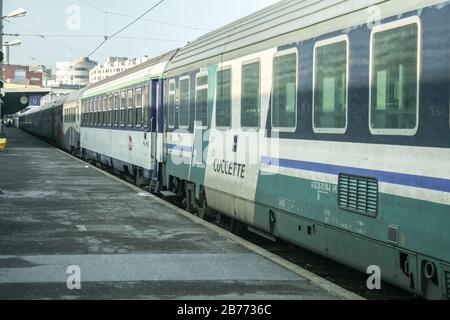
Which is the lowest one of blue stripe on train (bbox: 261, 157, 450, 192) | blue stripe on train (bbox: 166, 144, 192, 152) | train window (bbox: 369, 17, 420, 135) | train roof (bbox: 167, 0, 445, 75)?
blue stripe on train (bbox: 261, 157, 450, 192)

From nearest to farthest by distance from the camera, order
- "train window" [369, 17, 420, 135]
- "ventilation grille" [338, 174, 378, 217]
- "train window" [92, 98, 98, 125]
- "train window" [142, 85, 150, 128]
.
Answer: "train window" [369, 17, 420, 135]
"ventilation grille" [338, 174, 378, 217]
"train window" [142, 85, 150, 128]
"train window" [92, 98, 98, 125]

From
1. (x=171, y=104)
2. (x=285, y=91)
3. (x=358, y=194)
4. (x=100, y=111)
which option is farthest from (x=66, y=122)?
(x=358, y=194)

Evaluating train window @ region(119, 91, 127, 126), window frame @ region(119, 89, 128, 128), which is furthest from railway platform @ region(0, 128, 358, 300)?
train window @ region(119, 91, 127, 126)

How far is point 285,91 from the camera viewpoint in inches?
308

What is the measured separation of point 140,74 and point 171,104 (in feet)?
12.6

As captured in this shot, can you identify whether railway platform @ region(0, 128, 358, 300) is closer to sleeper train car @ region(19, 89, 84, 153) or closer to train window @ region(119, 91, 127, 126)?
train window @ region(119, 91, 127, 126)

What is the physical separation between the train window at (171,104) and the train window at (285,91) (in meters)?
5.23

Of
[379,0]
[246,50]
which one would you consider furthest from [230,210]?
[379,0]

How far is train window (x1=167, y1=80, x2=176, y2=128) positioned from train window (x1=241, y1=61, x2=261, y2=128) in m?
4.10

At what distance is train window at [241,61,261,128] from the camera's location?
8.65m

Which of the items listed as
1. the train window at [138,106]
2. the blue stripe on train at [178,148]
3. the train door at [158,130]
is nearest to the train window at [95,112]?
the train window at [138,106]

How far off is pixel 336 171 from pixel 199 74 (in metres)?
5.12

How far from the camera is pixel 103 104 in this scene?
75.9ft

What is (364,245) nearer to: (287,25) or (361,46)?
(361,46)
